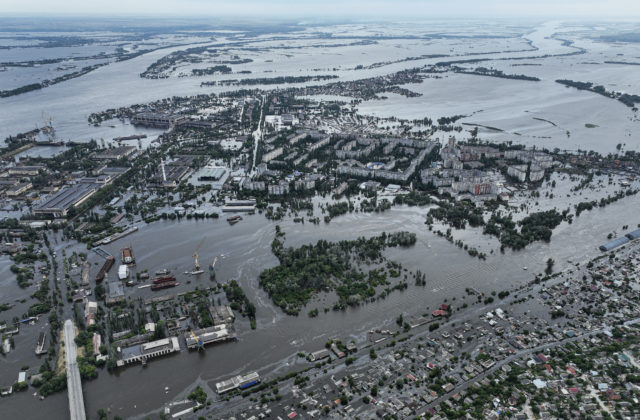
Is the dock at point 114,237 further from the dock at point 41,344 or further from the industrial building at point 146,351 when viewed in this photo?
the industrial building at point 146,351

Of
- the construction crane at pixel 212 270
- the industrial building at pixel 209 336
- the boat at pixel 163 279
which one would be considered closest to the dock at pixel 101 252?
the boat at pixel 163 279

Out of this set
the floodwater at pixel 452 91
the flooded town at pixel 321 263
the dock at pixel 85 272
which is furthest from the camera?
the floodwater at pixel 452 91

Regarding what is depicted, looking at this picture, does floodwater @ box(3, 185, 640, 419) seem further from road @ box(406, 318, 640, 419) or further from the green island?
road @ box(406, 318, 640, 419)

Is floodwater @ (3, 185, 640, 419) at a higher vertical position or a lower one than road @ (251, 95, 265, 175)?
lower

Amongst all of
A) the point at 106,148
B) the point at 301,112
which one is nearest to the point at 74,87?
the point at 106,148

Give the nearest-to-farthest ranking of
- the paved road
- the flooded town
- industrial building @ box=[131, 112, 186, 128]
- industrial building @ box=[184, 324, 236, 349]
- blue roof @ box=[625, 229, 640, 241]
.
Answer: the paved road
the flooded town
industrial building @ box=[184, 324, 236, 349]
blue roof @ box=[625, 229, 640, 241]
industrial building @ box=[131, 112, 186, 128]

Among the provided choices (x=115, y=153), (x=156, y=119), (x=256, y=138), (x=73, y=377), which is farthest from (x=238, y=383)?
(x=156, y=119)

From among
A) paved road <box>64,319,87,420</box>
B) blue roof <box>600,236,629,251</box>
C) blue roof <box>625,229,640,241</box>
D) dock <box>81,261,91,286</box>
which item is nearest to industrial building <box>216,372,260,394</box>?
paved road <box>64,319,87,420</box>
